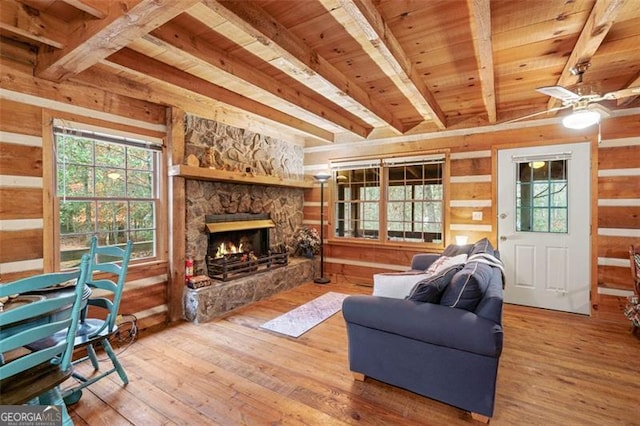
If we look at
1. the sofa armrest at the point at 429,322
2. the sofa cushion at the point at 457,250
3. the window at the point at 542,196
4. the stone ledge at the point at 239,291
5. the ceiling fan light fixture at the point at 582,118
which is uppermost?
the ceiling fan light fixture at the point at 582,118

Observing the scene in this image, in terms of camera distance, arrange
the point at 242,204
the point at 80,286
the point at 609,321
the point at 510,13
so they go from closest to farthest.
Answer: the point at 80,286 < the point at 510,13 < the point at 609,321 < the point at 242,204

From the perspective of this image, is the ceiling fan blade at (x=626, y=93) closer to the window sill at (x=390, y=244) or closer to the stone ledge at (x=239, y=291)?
the window sill at (x=390, y=244)

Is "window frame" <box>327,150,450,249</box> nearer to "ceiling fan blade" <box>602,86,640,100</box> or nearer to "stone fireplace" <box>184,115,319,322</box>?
"stone fireplace" <box>184,115,319,322</box>

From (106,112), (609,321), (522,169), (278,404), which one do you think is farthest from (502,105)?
(106,112)

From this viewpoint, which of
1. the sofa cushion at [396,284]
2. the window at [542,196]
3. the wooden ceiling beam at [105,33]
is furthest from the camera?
the window at [542,196]

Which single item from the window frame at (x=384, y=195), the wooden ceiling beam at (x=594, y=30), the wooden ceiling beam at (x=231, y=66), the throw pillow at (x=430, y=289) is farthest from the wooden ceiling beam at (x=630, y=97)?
the wooden ceiling beam at (x=231, y=66)

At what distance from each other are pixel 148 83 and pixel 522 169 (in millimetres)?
4672

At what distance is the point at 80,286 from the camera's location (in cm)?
148

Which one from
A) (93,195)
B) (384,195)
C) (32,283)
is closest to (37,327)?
(32,283)

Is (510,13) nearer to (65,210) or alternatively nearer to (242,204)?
(242,204)

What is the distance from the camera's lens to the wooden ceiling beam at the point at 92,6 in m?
1.76

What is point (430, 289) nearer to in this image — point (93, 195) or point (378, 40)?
point (378, 40)

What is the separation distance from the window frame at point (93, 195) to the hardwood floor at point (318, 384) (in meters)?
1.05

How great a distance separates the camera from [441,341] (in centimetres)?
192
